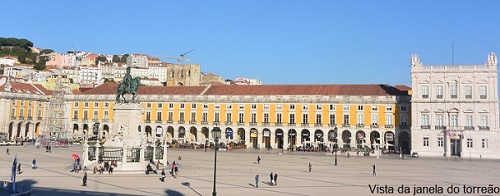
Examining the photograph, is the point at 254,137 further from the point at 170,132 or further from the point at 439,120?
the point at 439,120

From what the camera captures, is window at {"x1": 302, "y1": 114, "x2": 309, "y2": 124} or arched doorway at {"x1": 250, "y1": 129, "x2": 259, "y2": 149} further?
arched doorway at {"x1": 250, "y1": 129, "x2": 259, "y2": 149}

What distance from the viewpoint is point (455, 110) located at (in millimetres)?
57312

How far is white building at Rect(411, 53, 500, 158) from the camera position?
2200 inches

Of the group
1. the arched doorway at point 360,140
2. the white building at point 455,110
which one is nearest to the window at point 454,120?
the white building at point 455,110

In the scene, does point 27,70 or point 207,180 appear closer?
point 207,180

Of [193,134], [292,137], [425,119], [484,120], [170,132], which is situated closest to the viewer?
[484,120]

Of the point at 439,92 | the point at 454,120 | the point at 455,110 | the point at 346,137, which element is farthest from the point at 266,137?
the point at 455,110

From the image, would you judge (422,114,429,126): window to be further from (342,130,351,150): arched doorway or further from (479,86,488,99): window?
(342,130,351,150): arched doorway

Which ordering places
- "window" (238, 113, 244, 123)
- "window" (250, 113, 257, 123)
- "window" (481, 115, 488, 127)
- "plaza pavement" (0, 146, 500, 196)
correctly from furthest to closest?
1. "window" (238, 113, 244, 123)
2. "window" (250, 113, 257, 123)
3. "window" (481, 115, 488, 127)
4. "plaza pavement" (0, 146, 500, 196)

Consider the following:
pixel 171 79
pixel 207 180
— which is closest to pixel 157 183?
pixel 207 180

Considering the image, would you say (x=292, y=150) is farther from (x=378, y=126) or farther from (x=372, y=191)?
(x=372, y=191)

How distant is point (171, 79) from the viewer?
114 metres

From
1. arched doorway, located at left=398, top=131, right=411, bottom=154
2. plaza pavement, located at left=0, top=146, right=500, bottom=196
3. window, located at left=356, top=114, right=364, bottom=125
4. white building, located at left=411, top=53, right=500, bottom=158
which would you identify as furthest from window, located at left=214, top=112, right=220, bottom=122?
plaza pavement, located at left=0, top=146, right=500, bottom=196

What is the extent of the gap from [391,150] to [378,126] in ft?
11.2
